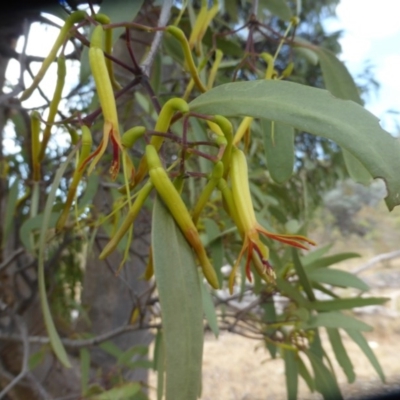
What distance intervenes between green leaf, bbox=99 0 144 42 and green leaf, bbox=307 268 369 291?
1.71ft

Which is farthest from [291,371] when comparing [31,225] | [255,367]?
[255,367]

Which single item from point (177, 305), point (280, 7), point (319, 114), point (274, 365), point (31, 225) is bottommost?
point (177, 305)

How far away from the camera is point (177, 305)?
28cm

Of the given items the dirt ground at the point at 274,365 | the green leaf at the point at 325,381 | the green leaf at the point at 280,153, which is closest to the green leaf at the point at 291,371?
the green leaf at the point at 325,381

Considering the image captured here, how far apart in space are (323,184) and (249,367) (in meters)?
1.02

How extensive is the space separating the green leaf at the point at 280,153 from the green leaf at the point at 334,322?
12.5 inches

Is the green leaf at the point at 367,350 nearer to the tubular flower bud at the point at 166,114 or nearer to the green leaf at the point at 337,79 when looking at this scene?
the green leaf at the point at 337,79

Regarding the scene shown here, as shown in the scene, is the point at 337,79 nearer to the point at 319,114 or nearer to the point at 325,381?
the point at 319,114

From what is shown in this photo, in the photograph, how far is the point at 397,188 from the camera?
0.96 feet

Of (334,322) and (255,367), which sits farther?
(255,367)

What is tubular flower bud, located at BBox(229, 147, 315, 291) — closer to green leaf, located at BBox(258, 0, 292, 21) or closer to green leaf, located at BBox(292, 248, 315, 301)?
green leaf, located at BBox(292, 248, 315, 301)

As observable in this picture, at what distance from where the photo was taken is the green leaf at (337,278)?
77cm

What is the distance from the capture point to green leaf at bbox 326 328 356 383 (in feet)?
2.71

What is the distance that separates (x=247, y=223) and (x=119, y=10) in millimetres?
288
